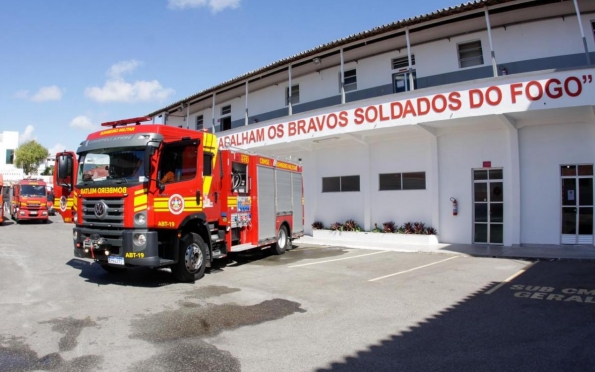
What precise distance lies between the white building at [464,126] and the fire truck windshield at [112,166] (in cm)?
912

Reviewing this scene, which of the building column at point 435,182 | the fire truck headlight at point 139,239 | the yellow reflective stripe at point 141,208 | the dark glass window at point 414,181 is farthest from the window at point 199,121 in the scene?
the fire truck headlight at point 139,239

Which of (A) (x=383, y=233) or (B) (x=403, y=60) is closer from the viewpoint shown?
(A) (x=383, y=233)

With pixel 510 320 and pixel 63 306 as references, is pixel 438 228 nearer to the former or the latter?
pixel 510 320

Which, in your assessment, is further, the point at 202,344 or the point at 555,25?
the point at 555,25

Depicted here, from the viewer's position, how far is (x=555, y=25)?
1372cm

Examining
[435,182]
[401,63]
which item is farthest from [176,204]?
[401,63]

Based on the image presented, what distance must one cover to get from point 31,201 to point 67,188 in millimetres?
19155

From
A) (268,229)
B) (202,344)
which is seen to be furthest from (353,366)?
(268,229)

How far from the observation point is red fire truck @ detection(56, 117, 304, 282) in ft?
25.6

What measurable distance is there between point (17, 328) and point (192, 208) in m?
3.75

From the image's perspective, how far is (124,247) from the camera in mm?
7766

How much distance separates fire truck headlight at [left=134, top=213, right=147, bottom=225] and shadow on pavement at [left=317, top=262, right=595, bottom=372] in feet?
16.3

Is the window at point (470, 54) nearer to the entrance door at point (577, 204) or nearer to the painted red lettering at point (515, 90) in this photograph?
the painted red lettering at point (515, 90)

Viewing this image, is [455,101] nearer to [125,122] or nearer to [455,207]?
[455,207]
